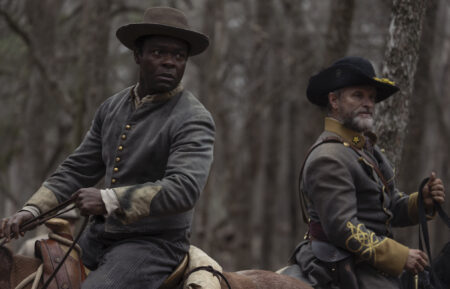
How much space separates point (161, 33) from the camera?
455 centimetres

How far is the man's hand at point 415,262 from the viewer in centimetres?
485

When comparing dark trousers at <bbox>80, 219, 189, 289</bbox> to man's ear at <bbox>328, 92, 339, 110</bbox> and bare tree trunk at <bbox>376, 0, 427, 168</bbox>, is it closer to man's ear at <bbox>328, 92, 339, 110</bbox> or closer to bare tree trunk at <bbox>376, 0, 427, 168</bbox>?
man's ear at <bbox>328, 92, 339, 110</bbox>

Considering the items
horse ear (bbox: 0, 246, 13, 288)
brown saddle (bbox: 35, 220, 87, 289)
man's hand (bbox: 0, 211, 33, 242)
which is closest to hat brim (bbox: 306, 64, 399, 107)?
brown saddle (bbox: 35, 220, 87, 289)

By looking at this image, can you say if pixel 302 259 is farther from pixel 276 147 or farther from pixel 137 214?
pixel 276 147

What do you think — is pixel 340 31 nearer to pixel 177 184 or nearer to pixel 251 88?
pixel 177 184

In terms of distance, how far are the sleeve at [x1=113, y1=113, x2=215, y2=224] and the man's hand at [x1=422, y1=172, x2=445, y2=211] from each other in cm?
175

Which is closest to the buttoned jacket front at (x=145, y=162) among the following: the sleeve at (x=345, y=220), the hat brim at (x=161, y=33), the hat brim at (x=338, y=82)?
the hat brim at (x=161, y=33)

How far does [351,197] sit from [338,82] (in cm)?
86

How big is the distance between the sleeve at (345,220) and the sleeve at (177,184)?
0.92 metres

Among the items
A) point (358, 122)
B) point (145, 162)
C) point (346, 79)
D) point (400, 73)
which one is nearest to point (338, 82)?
point (346, 79)

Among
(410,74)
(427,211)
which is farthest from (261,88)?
(427,211)

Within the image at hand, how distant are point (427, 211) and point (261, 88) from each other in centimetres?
1463

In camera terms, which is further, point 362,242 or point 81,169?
point 81,169

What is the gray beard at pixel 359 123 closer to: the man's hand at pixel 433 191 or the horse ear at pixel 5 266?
the man's hand at pixel 433 191
